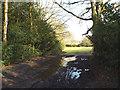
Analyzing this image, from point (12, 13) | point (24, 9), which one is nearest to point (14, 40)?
point (12, 13)

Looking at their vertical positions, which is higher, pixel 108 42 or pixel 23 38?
pixel 23 38

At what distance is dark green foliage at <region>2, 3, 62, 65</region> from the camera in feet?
26.3

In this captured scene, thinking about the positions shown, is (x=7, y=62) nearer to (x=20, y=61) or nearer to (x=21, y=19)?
(x=20, y=61)

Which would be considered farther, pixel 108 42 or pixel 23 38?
pixel 23 38

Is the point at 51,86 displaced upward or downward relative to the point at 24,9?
downward

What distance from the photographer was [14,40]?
8.47 meters

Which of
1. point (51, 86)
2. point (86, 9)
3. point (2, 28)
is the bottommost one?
point (51, 86)

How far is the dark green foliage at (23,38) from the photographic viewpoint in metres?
8.03

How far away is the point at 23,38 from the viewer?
9.33 metres

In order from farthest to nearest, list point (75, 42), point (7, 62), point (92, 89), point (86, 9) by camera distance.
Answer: point (75, 42), point (86, 9), point (7, 62), point (92, 89)

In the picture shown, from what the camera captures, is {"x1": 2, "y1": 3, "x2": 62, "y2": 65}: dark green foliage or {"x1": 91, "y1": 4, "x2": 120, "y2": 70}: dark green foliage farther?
{"x1": 2, "y1": 3, "x2": 62, "y2": 65}: dark green foliage

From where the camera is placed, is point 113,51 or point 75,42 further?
point 75,42

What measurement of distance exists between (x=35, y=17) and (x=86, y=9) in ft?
25.3

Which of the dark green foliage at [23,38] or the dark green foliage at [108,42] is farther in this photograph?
the dark green foliage at [23,38]
